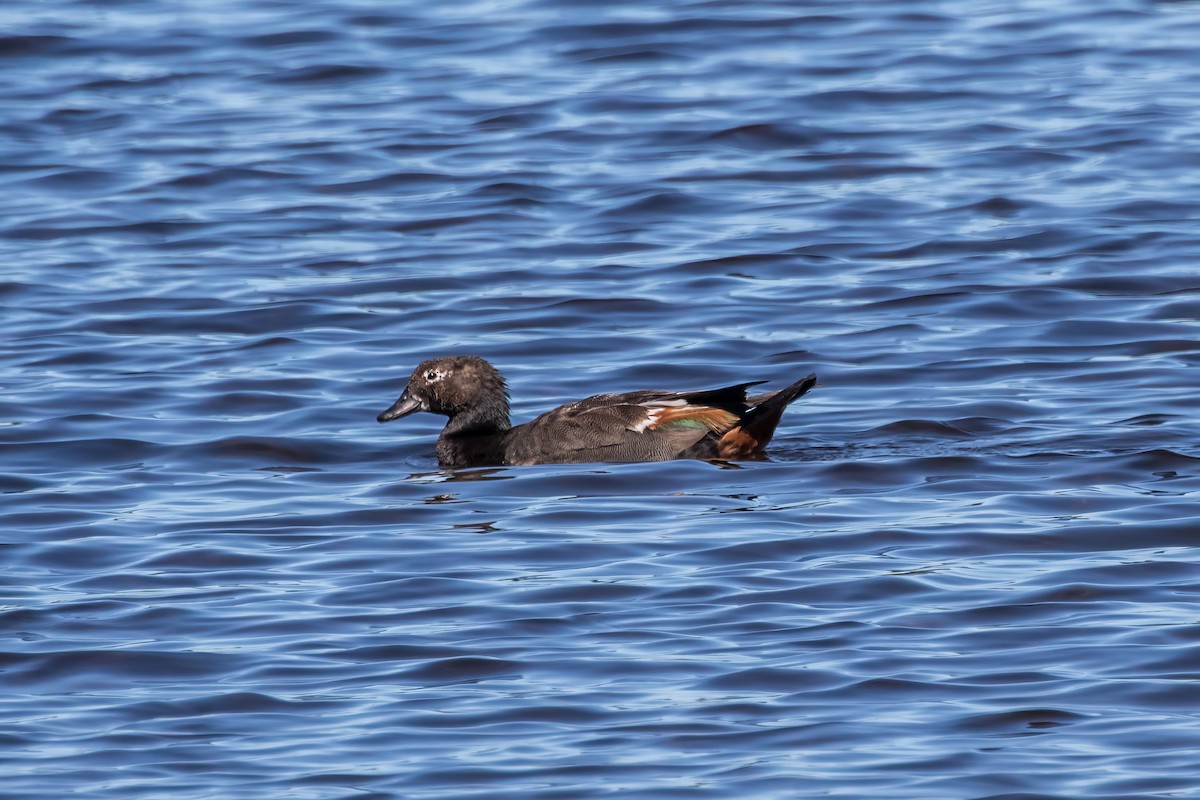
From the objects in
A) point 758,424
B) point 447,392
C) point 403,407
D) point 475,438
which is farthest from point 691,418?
point 403,407

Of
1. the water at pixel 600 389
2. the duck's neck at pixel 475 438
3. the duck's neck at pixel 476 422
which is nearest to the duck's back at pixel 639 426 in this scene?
the water at pixel 600 389

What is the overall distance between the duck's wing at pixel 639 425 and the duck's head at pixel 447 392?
0.80m

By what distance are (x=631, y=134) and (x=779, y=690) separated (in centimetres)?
1174

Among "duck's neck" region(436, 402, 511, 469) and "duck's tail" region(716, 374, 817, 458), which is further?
"duck's neck" region(436, 402, 511, 469)

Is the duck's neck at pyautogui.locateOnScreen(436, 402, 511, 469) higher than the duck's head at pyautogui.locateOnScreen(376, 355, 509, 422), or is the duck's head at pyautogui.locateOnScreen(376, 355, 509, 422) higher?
the duck's head at pyautogui.locateOnScreen(376, 355, 509, 422)

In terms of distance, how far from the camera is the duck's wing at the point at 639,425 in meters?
10.6

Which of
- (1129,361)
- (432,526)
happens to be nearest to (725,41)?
(1129,361)

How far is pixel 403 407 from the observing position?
1148 cm

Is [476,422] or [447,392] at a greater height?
[447,392]

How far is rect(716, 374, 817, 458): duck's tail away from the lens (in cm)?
1055

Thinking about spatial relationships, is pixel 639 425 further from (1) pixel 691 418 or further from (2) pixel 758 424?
(2) pixel 758 424

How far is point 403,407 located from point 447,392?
246 millimetres

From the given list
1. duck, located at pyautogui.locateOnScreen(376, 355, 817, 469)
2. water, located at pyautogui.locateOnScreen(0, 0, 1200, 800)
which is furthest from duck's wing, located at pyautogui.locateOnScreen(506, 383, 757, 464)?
water, located at pyautogui.locateOnScreen(0, 0, 1200, 800)

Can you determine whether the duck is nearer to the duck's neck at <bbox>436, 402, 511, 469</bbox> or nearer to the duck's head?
the duck's neck at <bbox>436, 402, 511, 469</bbox>
